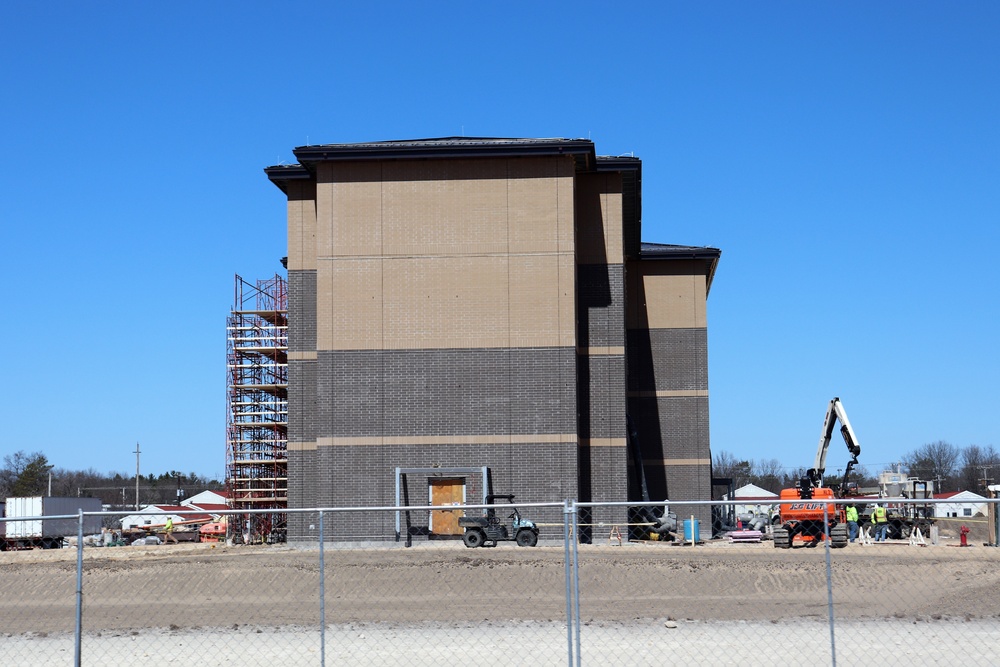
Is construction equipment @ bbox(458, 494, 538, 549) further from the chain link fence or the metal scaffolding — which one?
the metal scaffolding

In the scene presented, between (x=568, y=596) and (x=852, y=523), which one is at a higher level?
(x=568, y=596)

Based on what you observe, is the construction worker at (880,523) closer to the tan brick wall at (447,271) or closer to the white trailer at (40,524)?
the tan brick wall at (447,271)

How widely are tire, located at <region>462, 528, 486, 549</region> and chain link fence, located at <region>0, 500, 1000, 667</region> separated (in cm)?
317

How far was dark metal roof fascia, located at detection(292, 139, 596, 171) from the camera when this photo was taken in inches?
1641

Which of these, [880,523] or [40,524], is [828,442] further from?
[40,524]

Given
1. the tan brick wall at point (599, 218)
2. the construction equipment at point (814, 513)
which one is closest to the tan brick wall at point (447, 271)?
the tan brick wall at point (599, 218)

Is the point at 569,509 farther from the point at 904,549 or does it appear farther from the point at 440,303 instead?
the point at 440,303

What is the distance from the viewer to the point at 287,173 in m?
44.7

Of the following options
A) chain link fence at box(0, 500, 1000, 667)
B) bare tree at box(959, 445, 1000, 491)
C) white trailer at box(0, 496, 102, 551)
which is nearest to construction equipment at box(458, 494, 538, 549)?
chain link fence at box(0, 500, 1000, 667)

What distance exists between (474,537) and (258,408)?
2182 centimetres

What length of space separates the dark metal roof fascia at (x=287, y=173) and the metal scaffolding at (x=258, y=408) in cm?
1041

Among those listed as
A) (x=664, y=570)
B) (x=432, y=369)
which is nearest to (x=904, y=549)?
(x=664, y=570)

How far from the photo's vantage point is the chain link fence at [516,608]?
1650 cm

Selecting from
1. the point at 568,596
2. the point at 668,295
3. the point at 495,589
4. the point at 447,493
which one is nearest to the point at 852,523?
the point at 447,493
